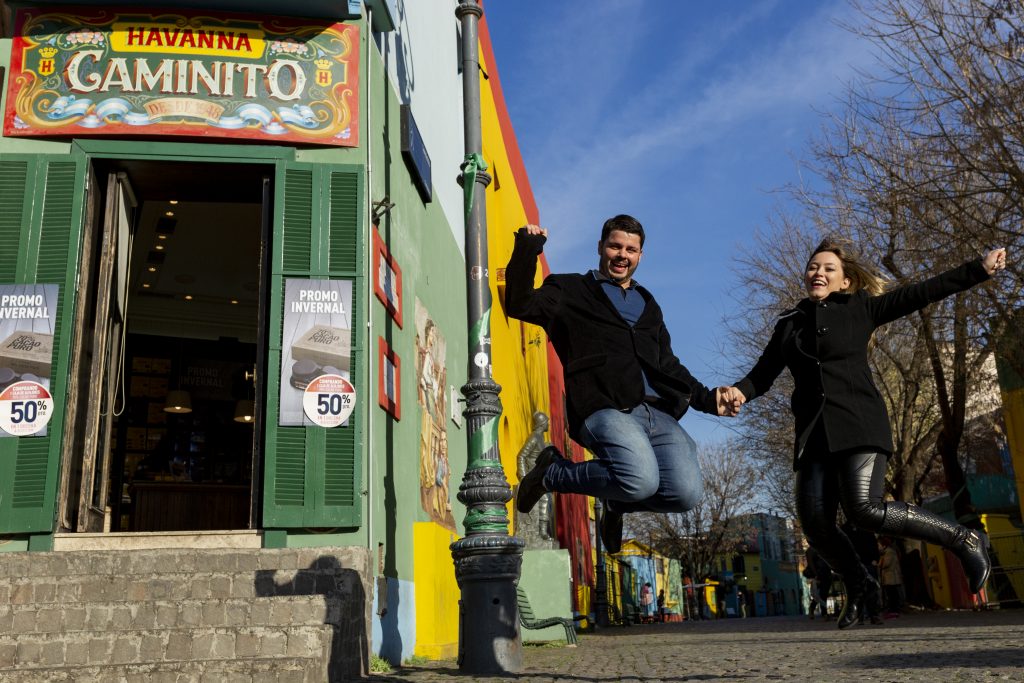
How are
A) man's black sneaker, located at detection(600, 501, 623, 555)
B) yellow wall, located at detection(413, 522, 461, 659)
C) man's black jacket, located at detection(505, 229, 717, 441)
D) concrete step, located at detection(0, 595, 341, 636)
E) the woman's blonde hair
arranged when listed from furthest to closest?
yellow wall, located at detection(413, 522, 461, 659) → concrete step, located at detection(0, 595, 341, 636) → man's black sneaker, located at detection(600, 501, 623, 555) → the woman's blonde hair → man's black jacket, located at detection(505, 229, 717, 441)

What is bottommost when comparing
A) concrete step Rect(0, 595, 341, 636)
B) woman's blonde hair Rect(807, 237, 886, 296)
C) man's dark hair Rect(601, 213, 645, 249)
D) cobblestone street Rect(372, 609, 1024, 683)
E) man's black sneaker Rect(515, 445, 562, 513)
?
cobblestone street Rect(372, 609, 1024, 683)

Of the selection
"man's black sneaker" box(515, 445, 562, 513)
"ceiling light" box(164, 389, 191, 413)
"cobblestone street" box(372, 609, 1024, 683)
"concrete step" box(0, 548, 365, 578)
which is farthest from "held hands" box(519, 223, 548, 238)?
"ceiling light" box(164, 389, 191, 413)

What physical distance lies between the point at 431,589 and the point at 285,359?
8.82ft

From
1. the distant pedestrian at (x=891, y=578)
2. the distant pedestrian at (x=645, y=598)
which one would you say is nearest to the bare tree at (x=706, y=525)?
the distant pedestrian at (x=645, y=598)

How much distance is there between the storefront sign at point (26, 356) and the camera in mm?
8422

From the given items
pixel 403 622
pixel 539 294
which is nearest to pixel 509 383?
pixel 403 622

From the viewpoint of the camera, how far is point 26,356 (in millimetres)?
8602

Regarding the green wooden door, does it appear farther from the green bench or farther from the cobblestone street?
the green bench

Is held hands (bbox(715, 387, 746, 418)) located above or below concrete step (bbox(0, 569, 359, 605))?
above

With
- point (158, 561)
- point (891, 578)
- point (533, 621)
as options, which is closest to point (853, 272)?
point (158, 561)

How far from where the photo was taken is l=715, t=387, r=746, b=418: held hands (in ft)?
15.9

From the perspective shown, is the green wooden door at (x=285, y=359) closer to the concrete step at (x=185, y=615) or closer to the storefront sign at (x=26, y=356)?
the concrete step at (x=185, y=615)

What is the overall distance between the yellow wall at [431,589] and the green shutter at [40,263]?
320 cm

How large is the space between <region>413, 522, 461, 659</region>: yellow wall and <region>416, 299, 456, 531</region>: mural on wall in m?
0.98
